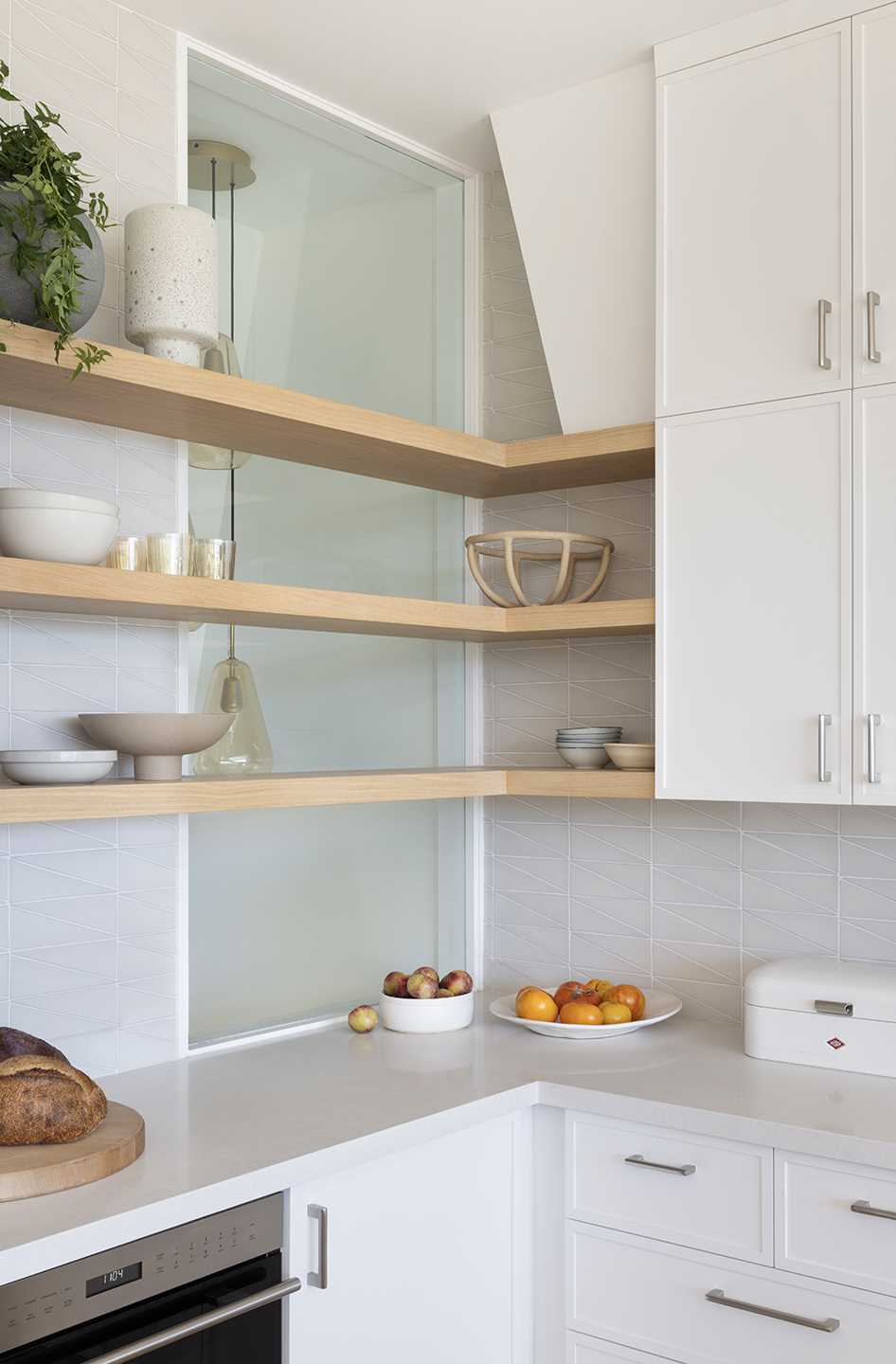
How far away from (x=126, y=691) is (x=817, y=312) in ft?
4.50

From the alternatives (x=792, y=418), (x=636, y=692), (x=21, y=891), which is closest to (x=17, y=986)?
(x=21, y=891)

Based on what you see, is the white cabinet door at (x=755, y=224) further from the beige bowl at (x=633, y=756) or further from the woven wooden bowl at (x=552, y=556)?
the beige bowl at (x=633, y=756)

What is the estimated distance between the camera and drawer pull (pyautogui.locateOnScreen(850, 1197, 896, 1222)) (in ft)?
6.05

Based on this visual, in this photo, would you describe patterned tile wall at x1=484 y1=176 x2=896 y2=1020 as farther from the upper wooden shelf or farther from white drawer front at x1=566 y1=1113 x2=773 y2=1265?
white drawer front at x1=566 y1=1113 x2=773 y2=1265

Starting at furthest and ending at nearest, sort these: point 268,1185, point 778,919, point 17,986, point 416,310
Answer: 1. point 416,310
2. point 778,919
3. point 17,986
4. point 268,1185

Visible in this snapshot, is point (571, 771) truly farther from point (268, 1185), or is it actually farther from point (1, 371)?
Answer: point (1, 371)

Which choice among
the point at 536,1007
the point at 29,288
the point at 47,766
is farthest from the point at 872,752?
the point at 29,288

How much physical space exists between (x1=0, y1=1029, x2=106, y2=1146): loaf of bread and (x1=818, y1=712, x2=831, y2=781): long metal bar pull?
1277 mm

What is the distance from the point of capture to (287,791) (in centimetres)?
221

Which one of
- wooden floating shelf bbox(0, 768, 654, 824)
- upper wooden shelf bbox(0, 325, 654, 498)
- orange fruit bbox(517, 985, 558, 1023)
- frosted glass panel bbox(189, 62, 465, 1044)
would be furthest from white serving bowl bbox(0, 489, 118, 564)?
orange fruit bbox(517, 985, 558, 1023)

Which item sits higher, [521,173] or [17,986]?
[521,173]

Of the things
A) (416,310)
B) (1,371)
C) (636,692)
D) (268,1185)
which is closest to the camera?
(268,1185)

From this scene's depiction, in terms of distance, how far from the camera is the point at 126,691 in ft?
7.47

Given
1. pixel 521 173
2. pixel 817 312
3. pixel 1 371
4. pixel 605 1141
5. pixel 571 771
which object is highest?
pixel 521 173
